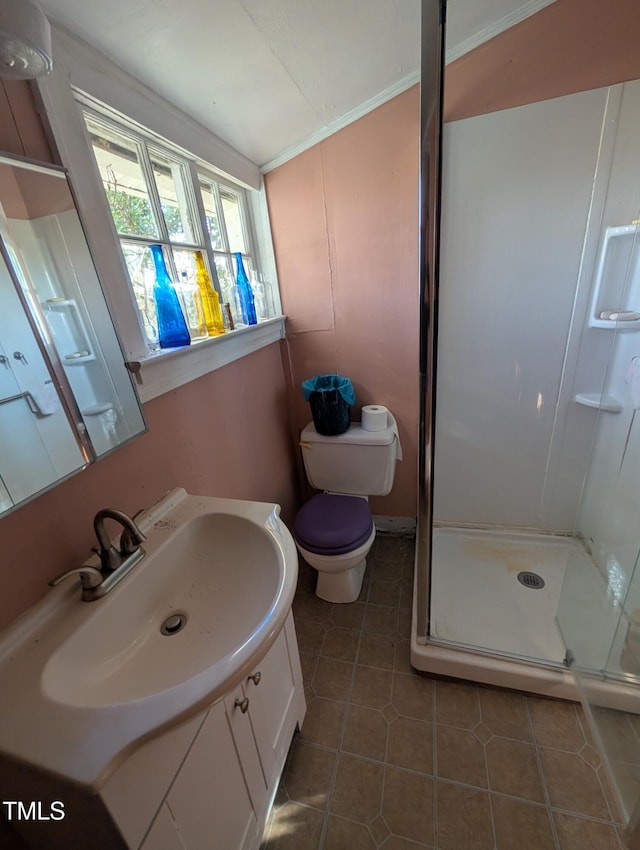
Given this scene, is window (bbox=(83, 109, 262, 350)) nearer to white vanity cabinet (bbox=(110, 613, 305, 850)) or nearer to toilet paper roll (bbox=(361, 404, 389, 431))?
toilet paper roll (bbox=(361, 404, 389, 431))

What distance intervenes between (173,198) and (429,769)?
201cm

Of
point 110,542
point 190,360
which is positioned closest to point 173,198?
point 190,360

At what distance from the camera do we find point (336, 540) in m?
1.43

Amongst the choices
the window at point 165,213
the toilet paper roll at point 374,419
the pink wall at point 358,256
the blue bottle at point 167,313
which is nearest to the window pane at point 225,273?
the window at point 165,213

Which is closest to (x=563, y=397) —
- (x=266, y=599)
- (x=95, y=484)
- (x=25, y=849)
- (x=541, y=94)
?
(x=541, y=94)

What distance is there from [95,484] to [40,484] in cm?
12

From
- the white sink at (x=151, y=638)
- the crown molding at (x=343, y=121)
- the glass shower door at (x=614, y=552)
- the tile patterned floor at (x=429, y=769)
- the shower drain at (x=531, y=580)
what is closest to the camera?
the white sink at (x=151, y=638)

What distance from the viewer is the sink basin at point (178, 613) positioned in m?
0.60

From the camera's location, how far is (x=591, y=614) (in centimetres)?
126

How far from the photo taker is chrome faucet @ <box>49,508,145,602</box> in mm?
676

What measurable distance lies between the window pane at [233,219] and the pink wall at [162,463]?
0.46 metres

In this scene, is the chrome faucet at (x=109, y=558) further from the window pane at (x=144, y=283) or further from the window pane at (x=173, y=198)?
the window pane at (x=173, y=198)

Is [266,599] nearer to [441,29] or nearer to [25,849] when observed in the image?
[25,849]

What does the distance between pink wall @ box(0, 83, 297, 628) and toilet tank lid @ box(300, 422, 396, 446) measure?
20cm
